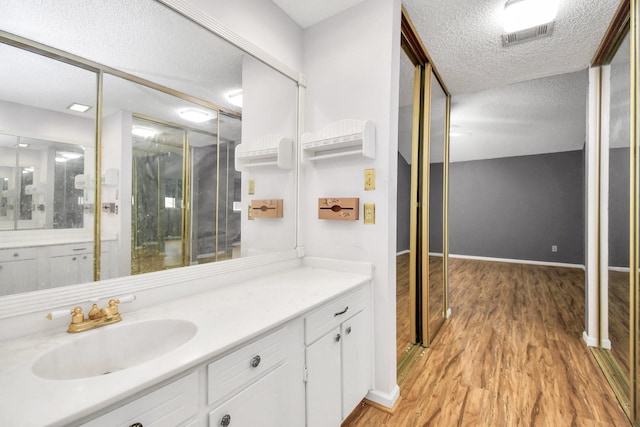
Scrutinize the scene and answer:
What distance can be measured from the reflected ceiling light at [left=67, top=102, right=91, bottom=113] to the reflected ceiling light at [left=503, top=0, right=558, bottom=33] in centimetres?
246

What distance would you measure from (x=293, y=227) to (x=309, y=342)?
0.91m

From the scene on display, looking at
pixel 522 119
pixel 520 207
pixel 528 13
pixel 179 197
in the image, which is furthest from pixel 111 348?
pixel 520 207

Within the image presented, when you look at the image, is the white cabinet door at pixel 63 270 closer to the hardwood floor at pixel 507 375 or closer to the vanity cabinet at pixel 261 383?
the vanity cabinet at pixel 261 383

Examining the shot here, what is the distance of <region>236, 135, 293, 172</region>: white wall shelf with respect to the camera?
174 centimetres

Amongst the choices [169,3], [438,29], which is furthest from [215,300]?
[438,29]

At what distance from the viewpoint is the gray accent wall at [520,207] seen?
574cm

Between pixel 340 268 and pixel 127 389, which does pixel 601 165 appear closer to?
pixel 340 268

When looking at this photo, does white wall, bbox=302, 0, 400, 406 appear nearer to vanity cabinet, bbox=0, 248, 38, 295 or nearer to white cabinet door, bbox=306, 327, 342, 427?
white cabinet door, bbox=306, 327, 342, 427

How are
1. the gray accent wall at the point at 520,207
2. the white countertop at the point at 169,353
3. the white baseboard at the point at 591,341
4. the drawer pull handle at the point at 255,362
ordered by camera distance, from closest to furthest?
the white countertop at the point at 169,353, the drawer pull handle at the point at 255,362, the white baseboard at the point at 591,341, the gray accent wall at the point at 520,207

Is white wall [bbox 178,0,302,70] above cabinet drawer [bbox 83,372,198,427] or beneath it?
above

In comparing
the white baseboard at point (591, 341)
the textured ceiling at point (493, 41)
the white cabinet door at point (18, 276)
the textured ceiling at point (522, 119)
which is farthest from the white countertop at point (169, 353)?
the textured ceiling at point (522, 119)

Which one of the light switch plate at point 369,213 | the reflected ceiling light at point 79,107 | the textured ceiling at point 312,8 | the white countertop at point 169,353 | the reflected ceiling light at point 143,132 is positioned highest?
the textured ceiling at point 312,8

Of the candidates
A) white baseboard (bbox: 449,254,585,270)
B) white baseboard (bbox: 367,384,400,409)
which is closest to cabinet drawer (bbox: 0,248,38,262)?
white baseboard (bbox: 367,384,400,409)

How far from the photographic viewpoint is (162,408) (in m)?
0.75
